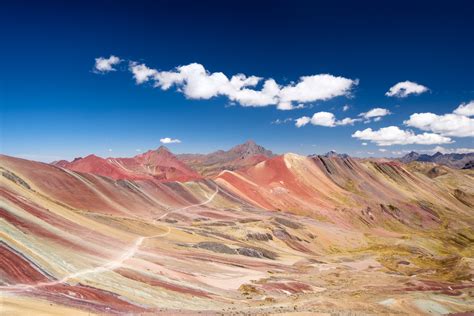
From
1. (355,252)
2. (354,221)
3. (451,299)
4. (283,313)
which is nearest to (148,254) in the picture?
(283,313)

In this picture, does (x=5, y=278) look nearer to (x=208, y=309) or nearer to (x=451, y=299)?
(x=208, y=309)

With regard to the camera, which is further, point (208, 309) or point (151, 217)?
point (151, 217)

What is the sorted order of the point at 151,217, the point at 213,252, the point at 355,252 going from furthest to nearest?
the point at 355,252 < the point at 151,217 < the point at 213,252

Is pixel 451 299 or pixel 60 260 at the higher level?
pixel 60 260

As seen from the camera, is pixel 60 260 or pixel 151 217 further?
pixel 151 217

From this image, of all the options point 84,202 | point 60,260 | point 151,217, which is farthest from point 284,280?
point 84,202

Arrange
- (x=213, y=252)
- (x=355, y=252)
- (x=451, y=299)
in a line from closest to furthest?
(x=451, y=299)
(x=213, y=252)
(x=355, y=252)

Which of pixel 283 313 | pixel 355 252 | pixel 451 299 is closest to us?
pixel 283 313

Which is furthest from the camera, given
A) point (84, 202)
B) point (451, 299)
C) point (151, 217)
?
point (151, 217)

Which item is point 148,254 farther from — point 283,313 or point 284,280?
point 283,313
